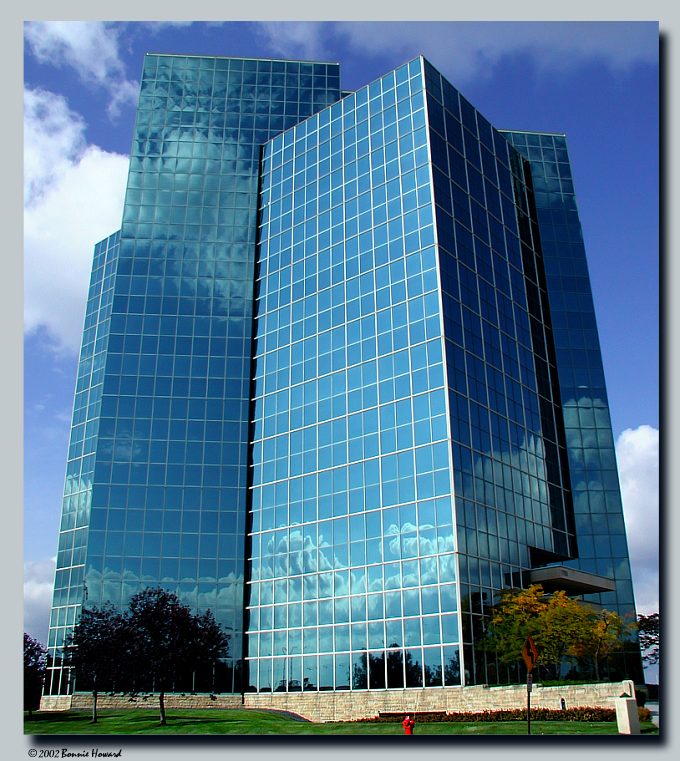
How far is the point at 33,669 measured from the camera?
61.1 m

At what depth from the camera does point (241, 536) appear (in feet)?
210

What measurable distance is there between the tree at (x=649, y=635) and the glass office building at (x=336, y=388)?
9.74 feet

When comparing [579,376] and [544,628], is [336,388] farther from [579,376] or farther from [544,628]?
[579,376]

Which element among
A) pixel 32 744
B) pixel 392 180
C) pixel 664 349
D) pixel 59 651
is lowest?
pixel 32 744

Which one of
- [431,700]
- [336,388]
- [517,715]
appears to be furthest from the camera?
[336,388]

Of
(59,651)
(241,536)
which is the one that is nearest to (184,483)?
(241,536)

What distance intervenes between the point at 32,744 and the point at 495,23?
42.6 meters

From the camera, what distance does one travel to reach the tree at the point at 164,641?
167 feet

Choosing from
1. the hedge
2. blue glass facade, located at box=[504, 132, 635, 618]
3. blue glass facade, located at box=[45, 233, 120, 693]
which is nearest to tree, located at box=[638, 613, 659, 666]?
blue glass facade, located at box=[504, 132, 635, 618]

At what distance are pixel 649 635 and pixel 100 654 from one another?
141 ft

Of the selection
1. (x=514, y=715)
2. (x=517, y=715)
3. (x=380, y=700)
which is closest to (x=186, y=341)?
(x=380, y=700)

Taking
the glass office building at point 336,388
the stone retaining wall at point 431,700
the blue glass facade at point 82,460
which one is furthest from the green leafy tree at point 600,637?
the blue glass facade at point 82,460

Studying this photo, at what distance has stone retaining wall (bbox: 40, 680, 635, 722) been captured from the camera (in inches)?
1594

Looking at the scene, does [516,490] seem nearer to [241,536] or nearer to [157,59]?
[241,536]
